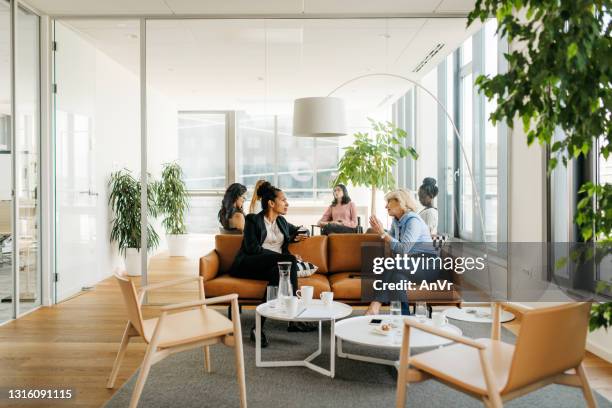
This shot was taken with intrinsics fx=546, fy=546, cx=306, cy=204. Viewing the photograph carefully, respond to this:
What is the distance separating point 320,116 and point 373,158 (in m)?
1.11

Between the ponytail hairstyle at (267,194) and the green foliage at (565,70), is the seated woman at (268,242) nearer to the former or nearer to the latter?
the ponytail hairstyle at (267,194)

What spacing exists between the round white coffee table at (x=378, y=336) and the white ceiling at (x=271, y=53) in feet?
8.31

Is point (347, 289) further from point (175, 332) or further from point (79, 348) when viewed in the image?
point (79, 348)

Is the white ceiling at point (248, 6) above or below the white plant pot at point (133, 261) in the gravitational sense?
above

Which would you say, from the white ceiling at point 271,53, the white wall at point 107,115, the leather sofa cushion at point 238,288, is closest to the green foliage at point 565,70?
the leather sofa cushion at point 238,288

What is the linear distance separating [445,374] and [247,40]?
4.09 meters

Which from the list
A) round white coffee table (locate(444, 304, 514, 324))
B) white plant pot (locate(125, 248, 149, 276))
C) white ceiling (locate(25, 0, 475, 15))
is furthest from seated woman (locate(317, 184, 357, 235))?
white plant pot (locate(125, 248, 149, 276))

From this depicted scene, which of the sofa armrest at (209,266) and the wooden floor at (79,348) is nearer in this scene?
the wooden floor at (79,348)

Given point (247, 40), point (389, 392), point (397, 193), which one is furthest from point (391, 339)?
point (247, 40)

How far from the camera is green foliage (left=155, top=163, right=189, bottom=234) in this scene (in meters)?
5.43

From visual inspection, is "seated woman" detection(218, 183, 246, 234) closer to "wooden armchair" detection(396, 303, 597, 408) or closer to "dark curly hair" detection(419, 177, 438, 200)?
"dark curly hair" detection(419, 177, 438, 200)

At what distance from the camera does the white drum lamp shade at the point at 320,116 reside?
455cm

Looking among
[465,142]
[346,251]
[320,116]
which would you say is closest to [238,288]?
[346,251]

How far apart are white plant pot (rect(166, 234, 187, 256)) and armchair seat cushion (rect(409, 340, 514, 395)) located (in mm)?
3563
